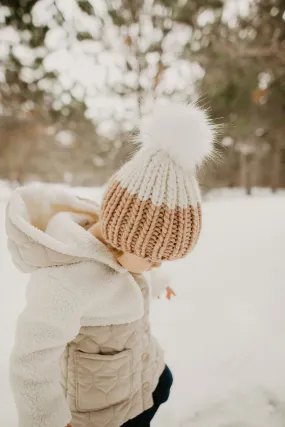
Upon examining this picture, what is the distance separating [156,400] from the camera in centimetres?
106

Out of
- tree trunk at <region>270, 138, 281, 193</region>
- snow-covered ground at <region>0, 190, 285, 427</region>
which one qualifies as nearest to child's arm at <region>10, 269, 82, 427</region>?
snow-covered ground at <region>0, 190, 285, 427</region>

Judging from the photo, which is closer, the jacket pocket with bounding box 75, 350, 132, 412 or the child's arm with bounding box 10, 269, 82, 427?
the child's arm with bounding box 10, 269, 82, 427

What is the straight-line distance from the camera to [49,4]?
3090 millimetres

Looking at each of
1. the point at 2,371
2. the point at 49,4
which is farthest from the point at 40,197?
the point at 49,4

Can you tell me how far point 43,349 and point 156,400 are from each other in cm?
51

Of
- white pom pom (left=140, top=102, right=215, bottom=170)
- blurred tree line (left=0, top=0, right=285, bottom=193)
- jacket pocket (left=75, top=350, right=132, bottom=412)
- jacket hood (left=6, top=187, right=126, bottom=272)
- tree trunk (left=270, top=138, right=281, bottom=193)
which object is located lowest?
tree trunk (left=270, top=138, right=281, bottom=193)

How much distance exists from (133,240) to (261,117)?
5.79 meters

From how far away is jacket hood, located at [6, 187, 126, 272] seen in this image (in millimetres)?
794

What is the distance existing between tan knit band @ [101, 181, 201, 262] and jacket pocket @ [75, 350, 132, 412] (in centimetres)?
31

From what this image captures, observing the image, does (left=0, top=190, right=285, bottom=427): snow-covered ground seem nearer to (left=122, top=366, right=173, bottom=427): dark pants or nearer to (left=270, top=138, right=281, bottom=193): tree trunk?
(left=122, top=366, right=173, bottom=427): dark pants

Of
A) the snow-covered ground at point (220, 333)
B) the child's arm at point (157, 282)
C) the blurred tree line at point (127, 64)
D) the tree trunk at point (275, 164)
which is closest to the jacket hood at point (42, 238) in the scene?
the child's arm at point (157, 282)

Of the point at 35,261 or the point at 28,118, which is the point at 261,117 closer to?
the point at 28,118

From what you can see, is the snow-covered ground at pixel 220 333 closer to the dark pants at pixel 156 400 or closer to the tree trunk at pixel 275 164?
the dark pants at pixel 156 400

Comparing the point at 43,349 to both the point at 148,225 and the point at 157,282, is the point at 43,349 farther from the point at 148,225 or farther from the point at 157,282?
the point at 157,282
